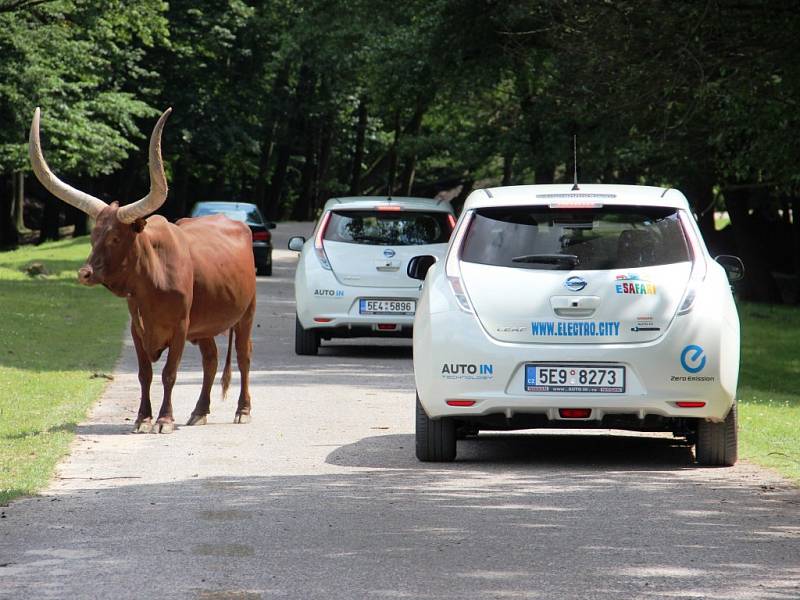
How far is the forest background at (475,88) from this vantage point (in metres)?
21.0

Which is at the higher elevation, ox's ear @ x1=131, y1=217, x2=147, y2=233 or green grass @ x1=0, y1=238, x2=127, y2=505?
ox's ear @ x1=131, y1=217, x2=147, y2=233

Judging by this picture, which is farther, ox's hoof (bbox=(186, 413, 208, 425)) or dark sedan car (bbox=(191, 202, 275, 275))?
dark sedan car (bbox=(191, 202, 275, 275))

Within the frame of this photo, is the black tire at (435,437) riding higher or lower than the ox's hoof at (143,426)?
higher

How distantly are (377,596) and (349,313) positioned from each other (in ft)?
39.6

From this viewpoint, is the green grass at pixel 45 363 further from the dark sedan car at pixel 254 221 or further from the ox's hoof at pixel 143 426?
the dark sedan car at pixel 254 221

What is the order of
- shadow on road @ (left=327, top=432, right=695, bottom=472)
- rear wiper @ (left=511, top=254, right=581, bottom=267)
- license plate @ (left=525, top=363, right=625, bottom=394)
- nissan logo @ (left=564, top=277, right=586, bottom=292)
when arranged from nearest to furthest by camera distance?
license plate @ (left=525, top=363, right=625, bottom=394) → nissan logo @ (left=564, top=277, right=586, bottom=292) → rear wiper @ (left=511, top=254, right=581, bottom=267) → shadow on road @ (left=327, top=432, right=695, bottom=472)

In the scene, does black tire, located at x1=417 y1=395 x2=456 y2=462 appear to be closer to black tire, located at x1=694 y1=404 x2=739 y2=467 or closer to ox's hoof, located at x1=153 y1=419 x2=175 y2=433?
black tire, located at x1=694 y1=404 x2=739 y2=467

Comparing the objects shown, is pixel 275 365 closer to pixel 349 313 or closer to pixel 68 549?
pixel 349 313

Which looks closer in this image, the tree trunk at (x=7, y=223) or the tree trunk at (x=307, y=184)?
the tree trunk at (x=7, y=223)

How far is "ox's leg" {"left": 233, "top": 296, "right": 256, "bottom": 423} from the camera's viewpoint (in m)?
12.5

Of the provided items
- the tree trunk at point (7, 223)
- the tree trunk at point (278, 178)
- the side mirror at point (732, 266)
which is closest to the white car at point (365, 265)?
the side mirror at point (732, 266)

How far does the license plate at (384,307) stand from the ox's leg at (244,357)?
4758mm

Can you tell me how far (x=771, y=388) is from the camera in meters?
19.4

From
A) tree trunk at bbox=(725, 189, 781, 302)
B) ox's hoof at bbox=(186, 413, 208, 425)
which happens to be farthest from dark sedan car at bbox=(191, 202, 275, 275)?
ox's hoof at bbox=(186, 413, 208, 425)
